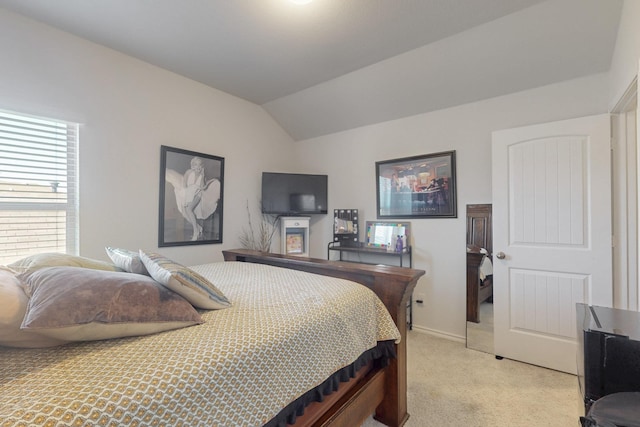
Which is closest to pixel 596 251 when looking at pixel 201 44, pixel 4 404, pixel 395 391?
pixel 395 391

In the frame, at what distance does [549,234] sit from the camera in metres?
2.30

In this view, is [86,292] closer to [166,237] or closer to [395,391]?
[395,391]

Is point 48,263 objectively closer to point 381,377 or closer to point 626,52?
point 381,377

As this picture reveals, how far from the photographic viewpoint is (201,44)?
7.85 feet

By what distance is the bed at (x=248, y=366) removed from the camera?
0.63 m

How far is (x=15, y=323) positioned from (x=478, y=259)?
3039 mm

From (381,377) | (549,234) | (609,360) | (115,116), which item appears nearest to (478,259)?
(549,234)

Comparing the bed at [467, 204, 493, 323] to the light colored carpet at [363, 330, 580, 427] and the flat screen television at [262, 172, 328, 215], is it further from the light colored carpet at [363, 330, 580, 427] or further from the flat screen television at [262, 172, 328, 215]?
the flat screen television at [262, 172, 328, 215]

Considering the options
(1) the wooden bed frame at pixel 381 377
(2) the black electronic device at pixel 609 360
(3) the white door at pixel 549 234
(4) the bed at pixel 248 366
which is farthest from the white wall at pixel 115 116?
(2) the black electronic device at pixel 609 360

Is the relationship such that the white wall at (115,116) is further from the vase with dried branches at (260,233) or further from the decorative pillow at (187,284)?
the decorative pillow at (187,284)

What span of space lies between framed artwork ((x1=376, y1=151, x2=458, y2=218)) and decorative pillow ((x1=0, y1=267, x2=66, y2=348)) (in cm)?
299

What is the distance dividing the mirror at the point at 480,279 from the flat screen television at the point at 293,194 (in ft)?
6.03

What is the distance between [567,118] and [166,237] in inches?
149

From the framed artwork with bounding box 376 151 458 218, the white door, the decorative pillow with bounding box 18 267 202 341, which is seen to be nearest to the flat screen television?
the framed artwork with bounding box 376 151 458 218
